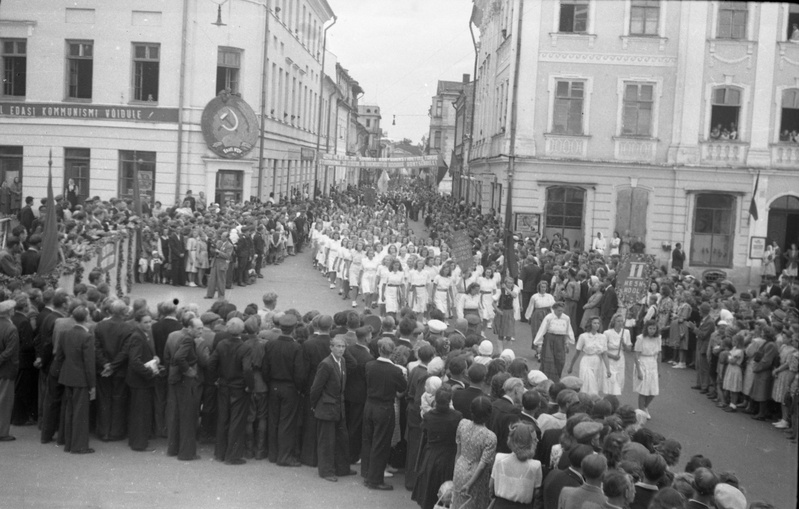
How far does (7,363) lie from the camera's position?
443 inches

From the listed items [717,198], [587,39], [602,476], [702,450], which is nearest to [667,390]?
[702,450]

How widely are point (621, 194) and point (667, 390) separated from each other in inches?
676

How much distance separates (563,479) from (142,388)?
6.09 metres

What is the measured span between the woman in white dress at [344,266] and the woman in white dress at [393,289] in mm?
3909

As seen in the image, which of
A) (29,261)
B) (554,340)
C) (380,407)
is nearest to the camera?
(380,407)

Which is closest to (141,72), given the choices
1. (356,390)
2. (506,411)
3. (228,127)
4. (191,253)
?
(228,127)

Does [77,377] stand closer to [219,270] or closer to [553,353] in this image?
[553,353]

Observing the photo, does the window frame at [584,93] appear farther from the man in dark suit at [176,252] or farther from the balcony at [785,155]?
the man in dark suit at [176,252]

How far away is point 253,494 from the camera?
10188mm

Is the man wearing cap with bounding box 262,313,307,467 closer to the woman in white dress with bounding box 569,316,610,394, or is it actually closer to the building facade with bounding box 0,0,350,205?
the woman in white dress with bounding box 569,316,610,394

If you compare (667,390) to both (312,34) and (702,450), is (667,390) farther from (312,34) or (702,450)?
(312,34)

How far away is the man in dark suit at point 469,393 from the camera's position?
930 centimetres

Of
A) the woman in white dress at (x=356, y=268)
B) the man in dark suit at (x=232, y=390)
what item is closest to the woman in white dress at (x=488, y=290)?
the woman in white dress at (x=356, y=268)

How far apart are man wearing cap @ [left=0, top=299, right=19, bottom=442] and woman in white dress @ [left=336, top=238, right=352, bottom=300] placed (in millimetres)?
13964
